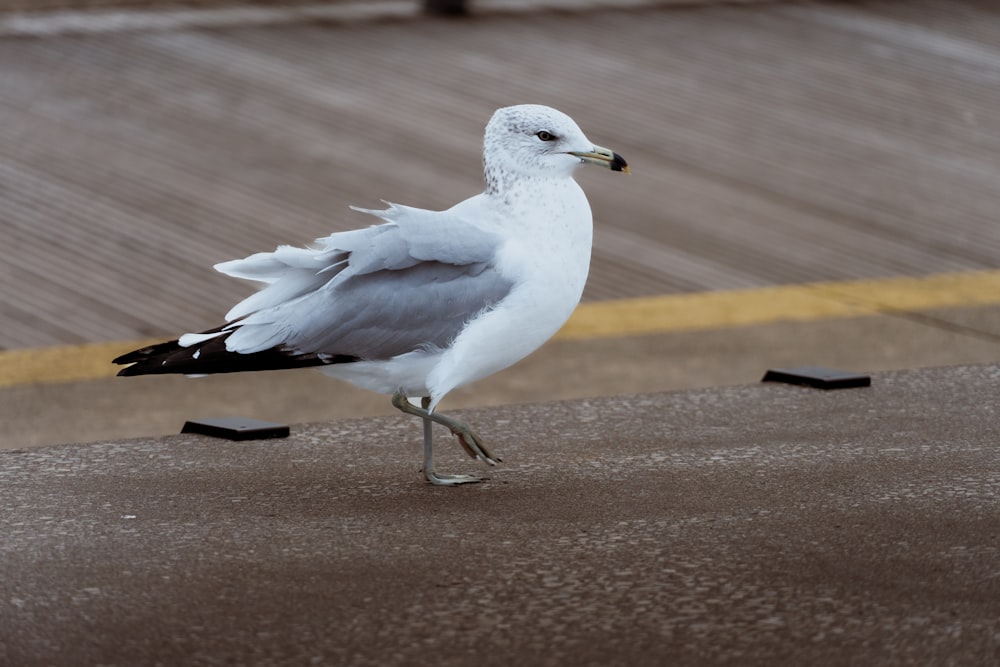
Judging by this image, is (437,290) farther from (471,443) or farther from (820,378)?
(820,378)

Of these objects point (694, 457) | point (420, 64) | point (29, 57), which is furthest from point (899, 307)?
point (29, 57)

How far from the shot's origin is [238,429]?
4418mm

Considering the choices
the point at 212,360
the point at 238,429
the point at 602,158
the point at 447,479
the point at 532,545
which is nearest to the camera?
the point at 532,545

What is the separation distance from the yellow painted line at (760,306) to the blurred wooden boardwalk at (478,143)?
0.43 feet

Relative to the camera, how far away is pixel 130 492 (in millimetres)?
3871

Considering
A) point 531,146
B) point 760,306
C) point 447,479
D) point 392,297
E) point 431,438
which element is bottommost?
point 760,306

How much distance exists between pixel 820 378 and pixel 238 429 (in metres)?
1.80

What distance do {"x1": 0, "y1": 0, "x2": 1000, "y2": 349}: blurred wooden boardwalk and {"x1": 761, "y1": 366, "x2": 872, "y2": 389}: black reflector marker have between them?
2.08 meters

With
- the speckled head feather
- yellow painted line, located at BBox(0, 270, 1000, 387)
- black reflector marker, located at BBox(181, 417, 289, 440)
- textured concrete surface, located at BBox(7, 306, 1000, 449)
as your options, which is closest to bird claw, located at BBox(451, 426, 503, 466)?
the speckled head feather

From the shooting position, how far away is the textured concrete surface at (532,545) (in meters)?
2.89

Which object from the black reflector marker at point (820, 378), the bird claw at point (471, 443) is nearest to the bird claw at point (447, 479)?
the bird claw at point (471, 443)

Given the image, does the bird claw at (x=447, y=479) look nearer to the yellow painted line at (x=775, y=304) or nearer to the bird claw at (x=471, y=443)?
the bird claw at (x=471, y=443)

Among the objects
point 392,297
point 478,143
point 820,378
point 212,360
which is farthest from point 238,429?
point 478,143

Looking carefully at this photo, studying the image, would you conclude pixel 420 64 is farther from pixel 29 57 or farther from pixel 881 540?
pixel 881 540
